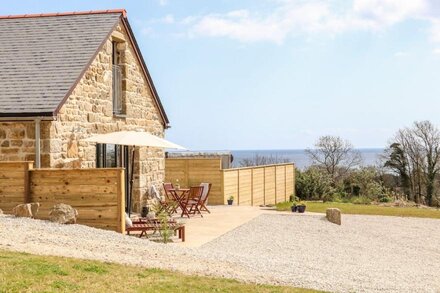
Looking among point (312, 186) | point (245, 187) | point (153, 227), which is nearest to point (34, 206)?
point (153, 227)

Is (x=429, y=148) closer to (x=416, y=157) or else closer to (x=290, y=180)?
(x=416, y=157)

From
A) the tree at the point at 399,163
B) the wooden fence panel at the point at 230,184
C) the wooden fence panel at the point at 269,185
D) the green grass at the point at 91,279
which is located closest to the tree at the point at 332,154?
the tree at the point at 399,163

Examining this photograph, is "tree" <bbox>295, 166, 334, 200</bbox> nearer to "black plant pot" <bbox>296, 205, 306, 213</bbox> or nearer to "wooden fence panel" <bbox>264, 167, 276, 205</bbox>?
"wooden fence panel" <bbox>264, 167, 276, 205</bbox>

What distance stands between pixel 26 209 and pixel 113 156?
5.22m

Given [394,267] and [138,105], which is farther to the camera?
[138,105]

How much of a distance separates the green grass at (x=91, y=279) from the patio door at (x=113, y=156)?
801cm

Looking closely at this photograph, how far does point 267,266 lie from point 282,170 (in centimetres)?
2035

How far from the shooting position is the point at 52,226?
12344mm

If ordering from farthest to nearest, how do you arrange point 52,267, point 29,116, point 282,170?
point 282,170 < point 29,116 < point 52,267

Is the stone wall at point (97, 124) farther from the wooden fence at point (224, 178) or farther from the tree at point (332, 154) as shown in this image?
the tree at point (332, 154)

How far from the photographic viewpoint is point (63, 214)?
12945mm

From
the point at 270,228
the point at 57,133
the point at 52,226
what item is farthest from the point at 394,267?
the point at 57,133

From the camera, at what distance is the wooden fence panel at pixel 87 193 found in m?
13.0

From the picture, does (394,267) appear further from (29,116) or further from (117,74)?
(117,74)
